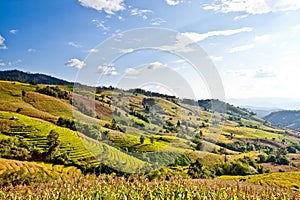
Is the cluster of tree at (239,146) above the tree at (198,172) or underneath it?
underneath

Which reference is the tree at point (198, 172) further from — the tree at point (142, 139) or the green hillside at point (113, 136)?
the tree at point (142, 139)

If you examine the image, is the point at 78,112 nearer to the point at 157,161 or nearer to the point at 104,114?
the point at 104,114

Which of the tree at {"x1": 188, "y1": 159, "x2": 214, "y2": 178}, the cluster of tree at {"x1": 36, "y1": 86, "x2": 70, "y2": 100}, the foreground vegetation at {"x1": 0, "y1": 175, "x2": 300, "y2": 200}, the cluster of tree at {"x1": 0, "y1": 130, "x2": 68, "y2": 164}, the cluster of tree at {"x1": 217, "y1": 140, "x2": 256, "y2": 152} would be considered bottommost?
the cluster of tree at {"x1": 217, "y1": 140, "x2": 256, "y2": 152}

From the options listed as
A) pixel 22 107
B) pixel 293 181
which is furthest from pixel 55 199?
pixel 22 107

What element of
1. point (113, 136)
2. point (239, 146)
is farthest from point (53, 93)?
point (239, 146)

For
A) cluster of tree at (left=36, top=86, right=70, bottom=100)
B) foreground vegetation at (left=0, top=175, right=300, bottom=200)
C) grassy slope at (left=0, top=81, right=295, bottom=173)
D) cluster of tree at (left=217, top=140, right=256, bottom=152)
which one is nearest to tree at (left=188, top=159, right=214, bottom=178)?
grassy slope at (left=0, top=81, right=295, bottom=173)

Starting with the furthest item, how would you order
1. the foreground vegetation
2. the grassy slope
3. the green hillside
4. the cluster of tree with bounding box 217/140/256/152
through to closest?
the cluster of tree with bounding box 217/140/256/152 → the grassy slope → the green hillside → the foreground vegetation

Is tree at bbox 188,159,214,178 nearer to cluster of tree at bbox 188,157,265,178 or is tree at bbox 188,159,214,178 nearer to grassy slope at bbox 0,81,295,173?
cluster of tree at bbox 188,157,265,178

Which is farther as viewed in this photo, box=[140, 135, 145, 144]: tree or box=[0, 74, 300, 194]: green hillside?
box=[140, 135, 145, 144]: tree

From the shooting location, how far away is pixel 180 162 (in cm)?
8394

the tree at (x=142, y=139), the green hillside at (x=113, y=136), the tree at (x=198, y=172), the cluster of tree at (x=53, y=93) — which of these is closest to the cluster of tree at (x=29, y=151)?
the green hillside at (x=113, y=136)

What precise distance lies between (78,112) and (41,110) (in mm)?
25226

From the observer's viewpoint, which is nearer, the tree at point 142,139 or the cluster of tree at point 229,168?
the tree at point 142,139

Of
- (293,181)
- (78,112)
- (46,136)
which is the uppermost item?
(78,112)
